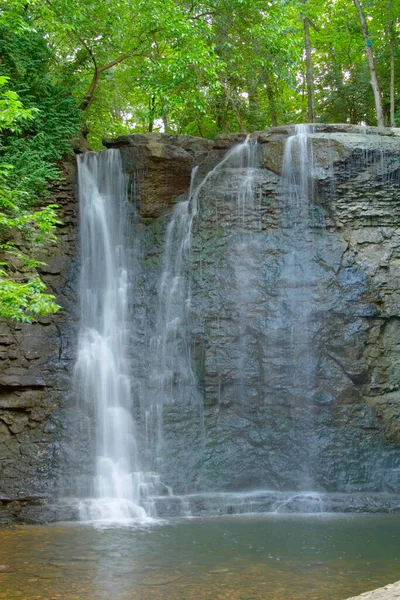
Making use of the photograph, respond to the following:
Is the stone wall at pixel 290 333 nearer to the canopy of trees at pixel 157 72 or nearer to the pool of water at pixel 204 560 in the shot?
the pool of water at pixel 204 560

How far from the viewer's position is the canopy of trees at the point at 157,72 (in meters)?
12.3

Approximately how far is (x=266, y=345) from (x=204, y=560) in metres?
5.17

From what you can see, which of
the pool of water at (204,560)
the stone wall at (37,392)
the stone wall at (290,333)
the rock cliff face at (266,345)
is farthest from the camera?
the stone wall at (290,333)

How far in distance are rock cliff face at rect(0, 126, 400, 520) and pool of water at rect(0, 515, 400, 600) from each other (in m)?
1.68

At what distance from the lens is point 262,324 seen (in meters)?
12.0

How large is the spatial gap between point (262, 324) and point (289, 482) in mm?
2910

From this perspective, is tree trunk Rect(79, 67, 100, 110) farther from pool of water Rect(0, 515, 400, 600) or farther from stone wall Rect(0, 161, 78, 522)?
pool of water Rect(0, 515, 400, 600)

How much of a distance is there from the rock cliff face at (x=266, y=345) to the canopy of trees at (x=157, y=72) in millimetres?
1556

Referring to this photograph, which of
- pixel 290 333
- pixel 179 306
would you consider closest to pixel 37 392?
pixel 179 306

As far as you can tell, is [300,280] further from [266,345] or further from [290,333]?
[266,345]

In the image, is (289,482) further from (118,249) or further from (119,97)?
(119,97)

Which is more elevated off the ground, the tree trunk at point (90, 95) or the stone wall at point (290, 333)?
the tree trunk at point (90, 95)

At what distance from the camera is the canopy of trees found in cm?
1230

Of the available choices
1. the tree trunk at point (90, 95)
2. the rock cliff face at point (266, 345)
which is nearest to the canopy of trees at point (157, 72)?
the tree trunk at point (90, 95)
